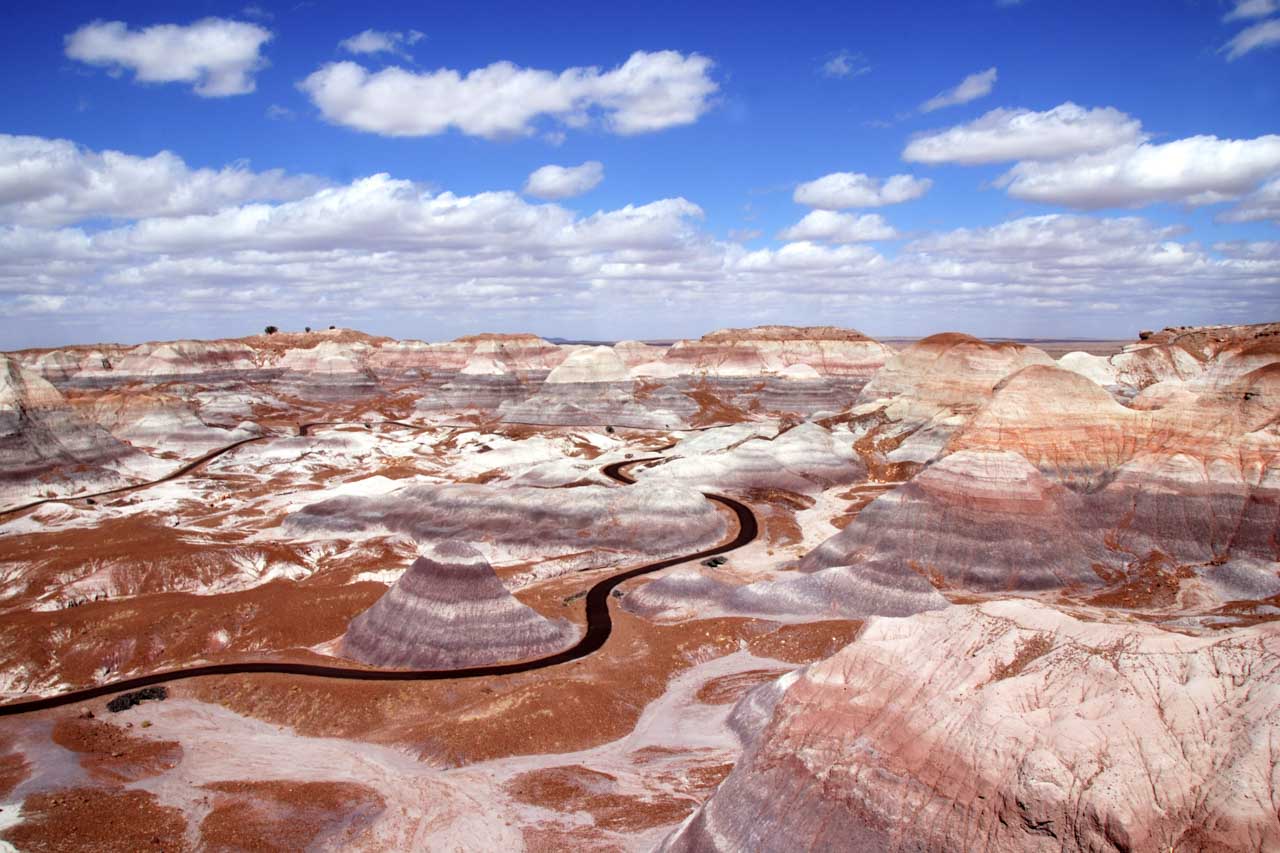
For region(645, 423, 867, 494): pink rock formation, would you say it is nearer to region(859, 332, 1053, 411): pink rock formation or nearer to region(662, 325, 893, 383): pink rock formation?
region(859, 332, 1053, 411): pink rock formation

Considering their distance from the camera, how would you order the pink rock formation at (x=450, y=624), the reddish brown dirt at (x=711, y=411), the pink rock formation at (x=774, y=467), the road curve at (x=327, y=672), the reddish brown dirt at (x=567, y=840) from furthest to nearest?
1. the reddish brown dirt at (x=711, y=411)
2. the pink rock formation at (x=774, y=467)
3. the pink rock formation at (x=450, y=624)
4. the road curve at (x=327, y=672)
5. the reddish brown dirt at (x=567, y=840)

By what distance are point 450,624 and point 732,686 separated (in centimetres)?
1445

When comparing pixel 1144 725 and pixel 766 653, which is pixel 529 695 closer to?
pixel 766 653

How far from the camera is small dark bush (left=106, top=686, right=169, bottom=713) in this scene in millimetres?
32688

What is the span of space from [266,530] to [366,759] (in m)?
39.5

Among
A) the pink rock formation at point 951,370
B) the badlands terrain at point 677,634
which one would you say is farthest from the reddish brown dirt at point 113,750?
the pink rock formation at point 951,370

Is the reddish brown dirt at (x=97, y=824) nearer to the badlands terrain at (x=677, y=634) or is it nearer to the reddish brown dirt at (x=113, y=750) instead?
the badlands terrain at (x=677, y=634)

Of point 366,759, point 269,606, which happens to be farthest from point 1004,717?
point 269,606

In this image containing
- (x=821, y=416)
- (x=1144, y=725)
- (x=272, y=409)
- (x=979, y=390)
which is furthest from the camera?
(x=272, y=409)

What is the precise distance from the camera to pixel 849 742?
61.9ft

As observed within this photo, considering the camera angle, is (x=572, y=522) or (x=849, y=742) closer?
(x=849, y=742)

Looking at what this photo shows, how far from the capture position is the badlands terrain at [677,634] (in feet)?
57.3

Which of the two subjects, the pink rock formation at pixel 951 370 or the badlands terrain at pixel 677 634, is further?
the pink rock formation at pixel 951 370

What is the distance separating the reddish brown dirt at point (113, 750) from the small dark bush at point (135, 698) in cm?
132
